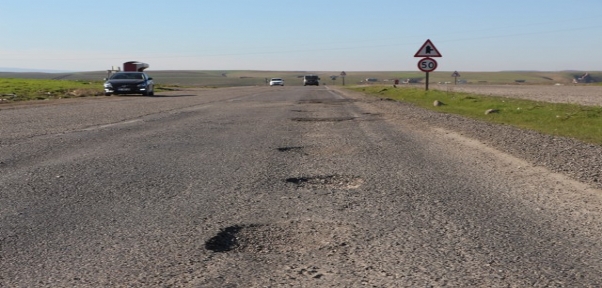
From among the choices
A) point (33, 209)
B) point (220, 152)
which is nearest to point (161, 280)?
point (33, 209)

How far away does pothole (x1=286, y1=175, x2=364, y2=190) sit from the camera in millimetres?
6898

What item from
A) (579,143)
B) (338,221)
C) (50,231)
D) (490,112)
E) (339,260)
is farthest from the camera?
(490,112)

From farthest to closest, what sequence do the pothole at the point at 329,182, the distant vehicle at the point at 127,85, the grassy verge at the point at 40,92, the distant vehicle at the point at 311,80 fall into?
the distant vehicle at the point at 311,80
the distant vehicle at the point at 127,85
the grassy verge at the point at 40,92
the pothole at the point at 329,182

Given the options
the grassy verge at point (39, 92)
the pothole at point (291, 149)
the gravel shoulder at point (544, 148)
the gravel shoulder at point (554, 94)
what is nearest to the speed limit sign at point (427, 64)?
the gravel shoulder at point (554, 94)

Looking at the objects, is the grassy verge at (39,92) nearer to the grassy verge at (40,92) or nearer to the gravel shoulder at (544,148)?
the grassy verge at (40,92)

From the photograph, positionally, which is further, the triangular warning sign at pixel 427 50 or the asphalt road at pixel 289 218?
the triangular warning sign at pixel 427 50

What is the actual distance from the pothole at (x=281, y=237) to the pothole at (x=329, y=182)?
1673 millimetres

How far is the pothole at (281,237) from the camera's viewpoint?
4.52m

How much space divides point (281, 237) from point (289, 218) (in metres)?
0.59

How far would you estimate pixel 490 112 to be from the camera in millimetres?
20359

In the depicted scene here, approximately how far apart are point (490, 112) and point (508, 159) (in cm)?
1157

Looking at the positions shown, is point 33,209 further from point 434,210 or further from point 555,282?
point 555,282

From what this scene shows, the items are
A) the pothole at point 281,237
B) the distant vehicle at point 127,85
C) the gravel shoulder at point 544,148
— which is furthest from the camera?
the distant vehicle at point 127,85

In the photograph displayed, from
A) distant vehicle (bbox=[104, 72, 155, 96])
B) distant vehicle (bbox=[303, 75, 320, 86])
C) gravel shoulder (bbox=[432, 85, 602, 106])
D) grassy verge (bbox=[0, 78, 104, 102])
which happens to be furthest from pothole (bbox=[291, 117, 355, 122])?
distant vehicle (bbox=[303, 75, 320, 86])
